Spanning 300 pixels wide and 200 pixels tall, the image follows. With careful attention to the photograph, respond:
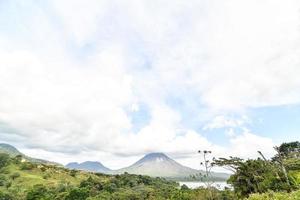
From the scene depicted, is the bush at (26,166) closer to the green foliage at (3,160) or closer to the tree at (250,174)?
the green foliage at (3,160)

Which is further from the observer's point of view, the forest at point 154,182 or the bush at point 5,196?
the bush at point 5,196

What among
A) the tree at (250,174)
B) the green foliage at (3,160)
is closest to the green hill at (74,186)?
the green foliage at (3,160)

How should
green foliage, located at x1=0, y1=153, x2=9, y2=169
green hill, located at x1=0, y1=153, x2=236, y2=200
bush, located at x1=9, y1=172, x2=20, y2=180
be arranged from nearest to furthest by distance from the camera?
green hill, located at x1=0, y1=153, x2=236, y2=200
bush, located at x1=9, y1=172, x2=20, y2=180
green foliage, located at x1=0, y1=153, x2=9, y2=169

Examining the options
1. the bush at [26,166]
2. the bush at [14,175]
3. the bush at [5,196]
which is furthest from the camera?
the bush at [26,166]

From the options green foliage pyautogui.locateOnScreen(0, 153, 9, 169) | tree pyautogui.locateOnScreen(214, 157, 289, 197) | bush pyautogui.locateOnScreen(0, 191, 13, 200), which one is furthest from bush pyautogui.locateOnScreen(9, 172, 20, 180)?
tree pyautogui.locateOnScreen(214, 157, 289, 197)

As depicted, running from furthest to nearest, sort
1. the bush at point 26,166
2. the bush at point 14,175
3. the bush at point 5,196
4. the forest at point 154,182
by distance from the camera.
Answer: the bush at point 26,166, the bush at point 14,175, the bush at point 5,196, the forest at point 154,182

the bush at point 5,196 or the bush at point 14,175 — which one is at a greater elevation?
the bush at point 14,175

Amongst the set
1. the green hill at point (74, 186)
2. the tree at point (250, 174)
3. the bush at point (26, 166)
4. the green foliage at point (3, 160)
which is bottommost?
the tree at point (250, 174)

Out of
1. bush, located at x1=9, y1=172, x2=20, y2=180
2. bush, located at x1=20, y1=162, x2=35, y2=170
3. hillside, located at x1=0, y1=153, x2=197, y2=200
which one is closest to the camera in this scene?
hillside, located at x1=0, y1=153, x2=197, y2=200

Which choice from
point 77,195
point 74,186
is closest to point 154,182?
point 74,186

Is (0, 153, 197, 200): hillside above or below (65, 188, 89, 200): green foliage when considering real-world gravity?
above

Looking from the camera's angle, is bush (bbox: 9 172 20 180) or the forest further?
bush (bbox: 9 172 20 180)

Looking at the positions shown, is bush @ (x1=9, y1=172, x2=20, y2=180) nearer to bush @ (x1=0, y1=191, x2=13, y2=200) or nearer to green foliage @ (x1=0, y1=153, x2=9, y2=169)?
green foliage @ (x1=0, y1=153, x2=9, y2=169)

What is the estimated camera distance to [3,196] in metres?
118
